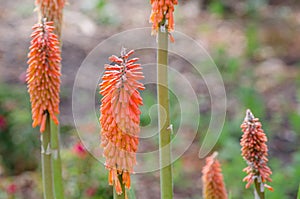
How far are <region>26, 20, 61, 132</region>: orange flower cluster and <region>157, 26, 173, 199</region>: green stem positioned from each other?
50cm

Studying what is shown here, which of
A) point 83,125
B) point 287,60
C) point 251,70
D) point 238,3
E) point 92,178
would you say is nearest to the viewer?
point 92,178

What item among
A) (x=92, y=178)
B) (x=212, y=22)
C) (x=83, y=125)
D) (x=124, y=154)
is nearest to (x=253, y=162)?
(x=124, y=154)

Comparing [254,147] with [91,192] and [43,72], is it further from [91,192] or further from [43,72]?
[91,192]

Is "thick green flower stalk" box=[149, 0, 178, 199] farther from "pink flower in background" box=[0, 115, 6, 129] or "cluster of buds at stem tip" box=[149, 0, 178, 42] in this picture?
"pink flower in background" box=[0, 115, 6, 129]

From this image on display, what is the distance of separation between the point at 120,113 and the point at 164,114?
347mm

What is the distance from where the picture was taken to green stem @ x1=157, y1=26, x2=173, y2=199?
8.81ft

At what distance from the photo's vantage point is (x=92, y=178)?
578cm

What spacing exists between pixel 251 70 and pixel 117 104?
6.85 metres

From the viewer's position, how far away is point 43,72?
271 cm

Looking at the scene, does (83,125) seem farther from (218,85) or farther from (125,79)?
(125,79)

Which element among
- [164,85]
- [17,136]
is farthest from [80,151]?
[164,85]

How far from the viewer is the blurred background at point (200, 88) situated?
642cm

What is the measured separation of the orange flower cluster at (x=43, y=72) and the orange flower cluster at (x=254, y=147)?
95 cm

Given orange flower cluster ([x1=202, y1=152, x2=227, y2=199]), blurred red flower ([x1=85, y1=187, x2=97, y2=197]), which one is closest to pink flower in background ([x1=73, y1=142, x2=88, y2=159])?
blurred red flower ([x1=85, y1=187, x2=97, y2=197])
